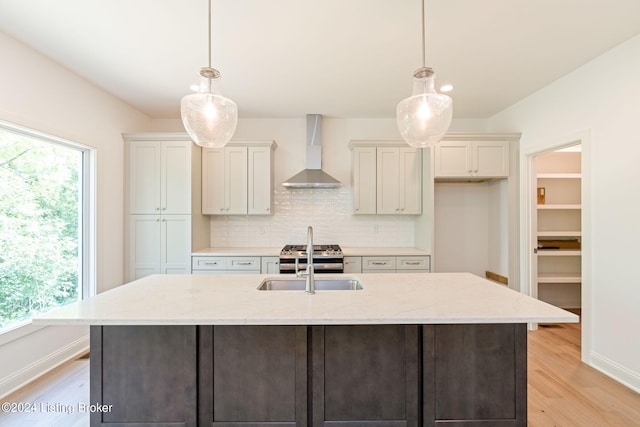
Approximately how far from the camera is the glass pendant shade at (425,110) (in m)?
1.75

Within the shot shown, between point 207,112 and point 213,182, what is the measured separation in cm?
223

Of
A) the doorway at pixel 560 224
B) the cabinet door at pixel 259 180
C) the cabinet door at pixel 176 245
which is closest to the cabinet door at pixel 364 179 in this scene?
the cabinet door at pixel 259 180

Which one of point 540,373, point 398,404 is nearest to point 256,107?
point 398,404

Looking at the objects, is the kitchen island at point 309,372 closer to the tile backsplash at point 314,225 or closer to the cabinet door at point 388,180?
the cabinet door at point 388,180

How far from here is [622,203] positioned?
2441mm

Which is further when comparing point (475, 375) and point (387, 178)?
point (387, 178)

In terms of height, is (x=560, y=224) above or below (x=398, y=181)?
below

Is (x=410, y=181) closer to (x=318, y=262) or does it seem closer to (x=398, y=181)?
(x=398, y=181)

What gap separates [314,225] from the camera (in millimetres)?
4238

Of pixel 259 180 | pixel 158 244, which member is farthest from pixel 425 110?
pixel 158 244

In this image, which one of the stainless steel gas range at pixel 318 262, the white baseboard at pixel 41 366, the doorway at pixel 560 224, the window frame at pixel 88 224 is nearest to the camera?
the white baseboard at pixel 41 366

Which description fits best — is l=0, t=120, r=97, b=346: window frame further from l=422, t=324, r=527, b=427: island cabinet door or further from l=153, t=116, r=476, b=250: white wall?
l=422, t=324, r=527, b=427: island cabinet door

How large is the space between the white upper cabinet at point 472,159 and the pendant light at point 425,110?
6.55 feet

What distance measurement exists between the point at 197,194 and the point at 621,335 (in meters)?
4.43
